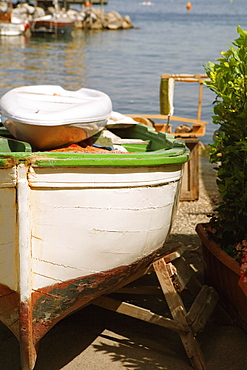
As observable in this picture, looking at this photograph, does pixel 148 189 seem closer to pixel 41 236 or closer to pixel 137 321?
pixel 41 236

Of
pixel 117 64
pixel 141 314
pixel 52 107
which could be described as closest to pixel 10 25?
pixel 117 64

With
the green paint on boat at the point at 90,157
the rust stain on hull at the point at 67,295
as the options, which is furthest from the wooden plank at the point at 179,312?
the green paint on boat at the point at 90,157

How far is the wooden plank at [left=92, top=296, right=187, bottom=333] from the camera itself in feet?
12.4

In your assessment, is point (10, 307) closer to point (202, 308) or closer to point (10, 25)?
point (202, 308)

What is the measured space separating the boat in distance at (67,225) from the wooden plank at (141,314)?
26cm

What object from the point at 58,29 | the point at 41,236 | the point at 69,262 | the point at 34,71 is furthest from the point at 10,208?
the point at 58,29

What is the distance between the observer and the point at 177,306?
3857 millimetres

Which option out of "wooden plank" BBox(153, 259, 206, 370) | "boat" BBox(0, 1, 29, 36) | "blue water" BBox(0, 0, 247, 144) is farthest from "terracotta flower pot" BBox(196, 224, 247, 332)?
"boat" BBox(0, 1, 29, 36)

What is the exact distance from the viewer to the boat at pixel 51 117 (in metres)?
3.77

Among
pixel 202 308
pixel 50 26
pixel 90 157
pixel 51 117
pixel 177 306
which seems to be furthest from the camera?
pixel 50 26

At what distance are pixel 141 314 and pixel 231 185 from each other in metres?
1.17

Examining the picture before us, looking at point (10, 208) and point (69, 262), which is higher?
point (10, 208)

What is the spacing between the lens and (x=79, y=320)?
4.29m

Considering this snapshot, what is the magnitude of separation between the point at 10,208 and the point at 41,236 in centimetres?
25
